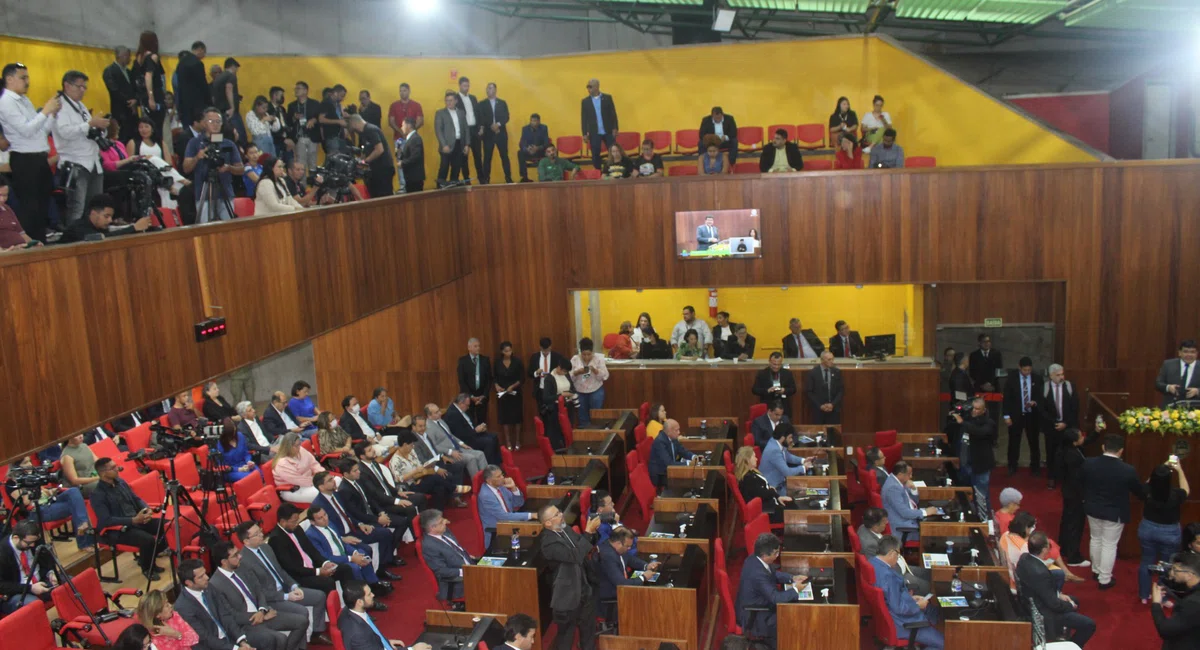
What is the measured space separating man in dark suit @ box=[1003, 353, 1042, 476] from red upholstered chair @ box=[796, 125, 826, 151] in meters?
5.20

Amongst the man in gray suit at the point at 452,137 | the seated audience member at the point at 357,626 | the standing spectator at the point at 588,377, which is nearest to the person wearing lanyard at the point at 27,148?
the seated audience member at the point at 357,626

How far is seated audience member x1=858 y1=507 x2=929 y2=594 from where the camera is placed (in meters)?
7.55

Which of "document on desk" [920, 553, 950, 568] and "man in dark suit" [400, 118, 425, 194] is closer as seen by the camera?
"document on desk" [920, 553, 950, 568]

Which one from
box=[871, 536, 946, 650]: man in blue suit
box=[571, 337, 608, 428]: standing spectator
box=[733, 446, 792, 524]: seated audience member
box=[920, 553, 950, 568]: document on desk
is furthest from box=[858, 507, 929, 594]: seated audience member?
box=[571, 337, 608, 428]: standing spectator

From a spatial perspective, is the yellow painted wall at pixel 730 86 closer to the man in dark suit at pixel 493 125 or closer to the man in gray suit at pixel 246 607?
the man in dark suit at pixel 493 125

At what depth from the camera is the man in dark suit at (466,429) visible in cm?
1209

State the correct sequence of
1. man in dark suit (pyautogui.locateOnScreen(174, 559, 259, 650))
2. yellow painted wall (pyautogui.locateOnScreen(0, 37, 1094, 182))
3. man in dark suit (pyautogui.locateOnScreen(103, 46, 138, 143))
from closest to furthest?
man in dark suit (pyautogui.locateOnScreen(174, 559, 259, 650)), man in dark suit (pyautogui.locateOnScreen(103, 46, 138, 143)), yellow painted wall (pyautogui.locateOnScreen(0, 37, 1094, 182))

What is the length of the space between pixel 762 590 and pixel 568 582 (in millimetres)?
1568

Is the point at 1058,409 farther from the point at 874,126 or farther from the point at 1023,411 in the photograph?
the point at 874,126

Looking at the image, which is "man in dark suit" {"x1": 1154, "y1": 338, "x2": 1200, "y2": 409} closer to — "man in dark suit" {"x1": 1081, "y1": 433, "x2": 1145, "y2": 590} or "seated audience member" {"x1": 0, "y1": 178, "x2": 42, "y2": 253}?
"man in dark suit" {"x1": 1081, "y1": 433, "x2": 1145, "y2": 590}

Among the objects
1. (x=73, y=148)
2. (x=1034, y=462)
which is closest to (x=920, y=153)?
(x=1034, y=462)

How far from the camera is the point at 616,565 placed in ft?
25.4

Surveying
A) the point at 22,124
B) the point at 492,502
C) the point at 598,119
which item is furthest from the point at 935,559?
the point at 598,119

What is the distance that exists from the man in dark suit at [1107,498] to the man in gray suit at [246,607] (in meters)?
7.10
